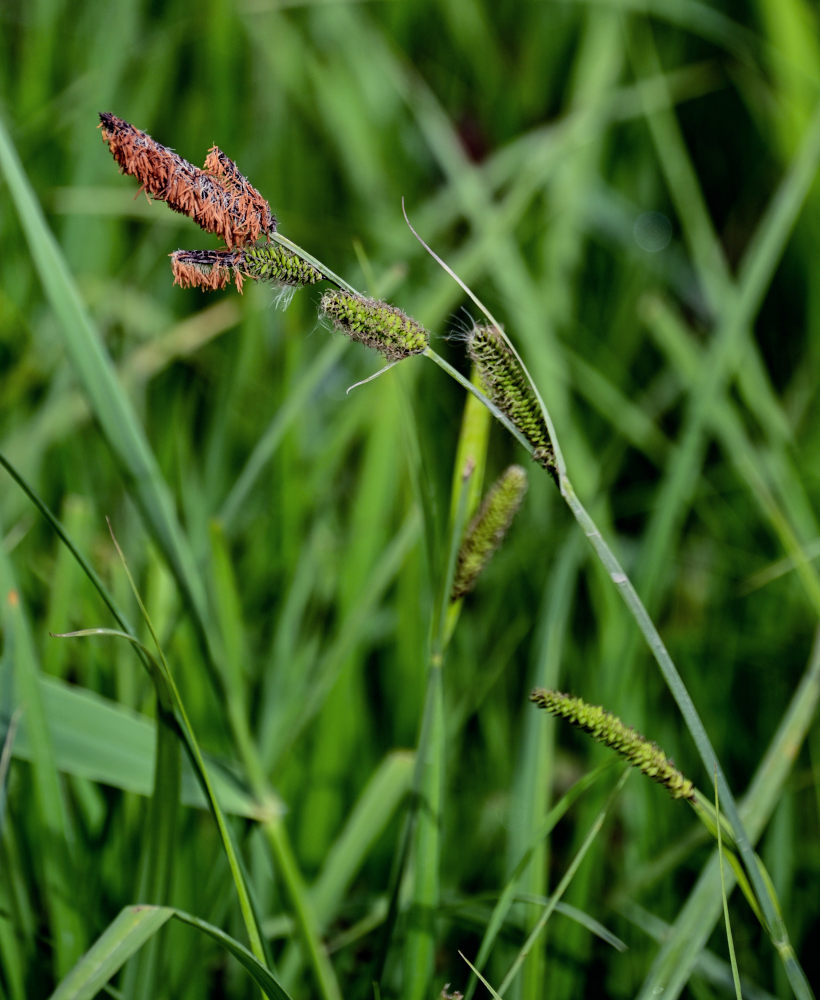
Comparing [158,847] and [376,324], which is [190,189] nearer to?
[376,324]

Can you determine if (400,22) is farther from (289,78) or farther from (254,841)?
(254,841)

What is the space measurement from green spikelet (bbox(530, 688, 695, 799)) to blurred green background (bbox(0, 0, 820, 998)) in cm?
23

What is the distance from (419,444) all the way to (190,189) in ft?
0.91

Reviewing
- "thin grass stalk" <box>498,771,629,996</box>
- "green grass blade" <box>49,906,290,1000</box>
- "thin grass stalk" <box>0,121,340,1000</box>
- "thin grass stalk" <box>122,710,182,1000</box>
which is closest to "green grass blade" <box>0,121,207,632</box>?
"thin grass stalk" <box>0,121,340,1000</box>

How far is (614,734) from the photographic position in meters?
0.54

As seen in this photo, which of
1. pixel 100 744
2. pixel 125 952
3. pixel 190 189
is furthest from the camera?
pixel 100 744

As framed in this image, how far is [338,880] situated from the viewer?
90cm

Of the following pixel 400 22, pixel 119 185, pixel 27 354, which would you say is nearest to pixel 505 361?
pixel 27 354

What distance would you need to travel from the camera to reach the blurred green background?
3.15ft

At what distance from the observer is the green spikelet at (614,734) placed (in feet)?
1.73

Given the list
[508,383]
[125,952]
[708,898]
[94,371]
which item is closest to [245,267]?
[508,383]

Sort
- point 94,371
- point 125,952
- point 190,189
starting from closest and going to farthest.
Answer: point 190,189 → point 125,952 → point 94,371

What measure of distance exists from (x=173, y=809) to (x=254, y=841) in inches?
13.2

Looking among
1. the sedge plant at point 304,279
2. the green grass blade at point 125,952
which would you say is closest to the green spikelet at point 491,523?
the sedge plant at point 304,279
